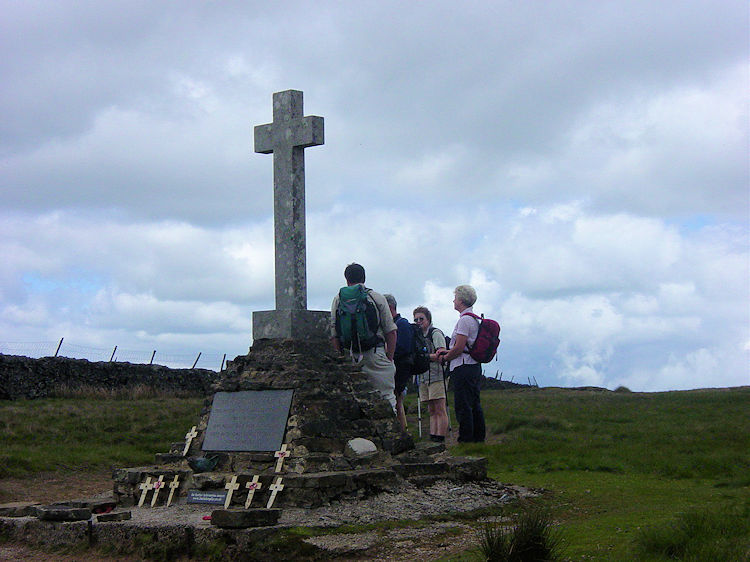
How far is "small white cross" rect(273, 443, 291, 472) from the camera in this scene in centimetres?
862

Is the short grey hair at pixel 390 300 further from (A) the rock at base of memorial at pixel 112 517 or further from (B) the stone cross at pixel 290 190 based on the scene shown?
(A) the rock at base of memorial at pixel 112 517

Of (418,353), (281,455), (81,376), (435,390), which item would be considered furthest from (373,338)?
(81,376)

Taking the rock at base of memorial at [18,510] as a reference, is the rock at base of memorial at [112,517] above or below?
below

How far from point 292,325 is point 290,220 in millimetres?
1336

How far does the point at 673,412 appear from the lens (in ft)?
54.1

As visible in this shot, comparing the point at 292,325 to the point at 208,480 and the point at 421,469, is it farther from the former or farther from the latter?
the point at 421,469

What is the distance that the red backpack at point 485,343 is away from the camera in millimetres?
10938

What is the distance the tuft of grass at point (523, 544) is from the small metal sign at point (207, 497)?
131 inches

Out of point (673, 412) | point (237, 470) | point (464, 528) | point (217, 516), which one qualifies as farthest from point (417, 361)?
point (673, 412)

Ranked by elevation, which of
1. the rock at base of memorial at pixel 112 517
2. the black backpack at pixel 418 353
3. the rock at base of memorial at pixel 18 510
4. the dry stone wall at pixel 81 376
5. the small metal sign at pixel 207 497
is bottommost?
the rock at base of memorial at pixel 112 517

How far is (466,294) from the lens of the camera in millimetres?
11219

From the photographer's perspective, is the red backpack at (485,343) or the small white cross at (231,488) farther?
the red backpack at (485,343)

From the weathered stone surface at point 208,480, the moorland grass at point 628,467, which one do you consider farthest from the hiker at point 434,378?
the weathered stone surface at point 208,480

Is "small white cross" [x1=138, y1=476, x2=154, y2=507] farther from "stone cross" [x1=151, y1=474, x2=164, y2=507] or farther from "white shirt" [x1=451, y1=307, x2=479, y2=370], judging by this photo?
"white shirt" [x1=451, y1=307, x2=479, y2=370]
